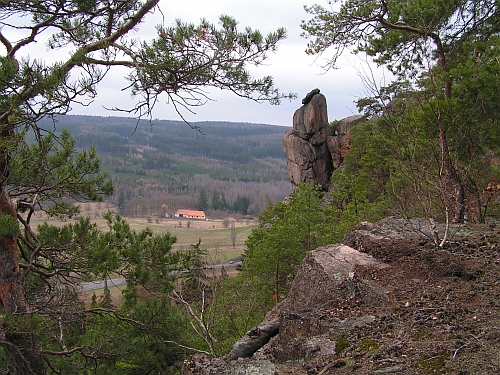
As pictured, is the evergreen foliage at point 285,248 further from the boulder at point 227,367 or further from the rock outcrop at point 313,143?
the rock outcrop at point 313,143

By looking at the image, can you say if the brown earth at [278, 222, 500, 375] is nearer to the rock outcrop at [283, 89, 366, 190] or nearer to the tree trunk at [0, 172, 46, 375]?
the tree trunk at [0, 172, 46, 375]

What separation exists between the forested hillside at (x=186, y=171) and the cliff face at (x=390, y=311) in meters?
67.4

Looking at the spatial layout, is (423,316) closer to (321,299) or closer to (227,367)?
(321,299)

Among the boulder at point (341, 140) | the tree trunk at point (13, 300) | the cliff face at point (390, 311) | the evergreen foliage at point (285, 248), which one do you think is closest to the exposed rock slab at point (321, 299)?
the cliff face at point (390, 311)

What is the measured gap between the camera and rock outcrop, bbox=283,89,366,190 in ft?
99.1

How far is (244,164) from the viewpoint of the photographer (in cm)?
17200

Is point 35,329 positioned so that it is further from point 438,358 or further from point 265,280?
point 265,280

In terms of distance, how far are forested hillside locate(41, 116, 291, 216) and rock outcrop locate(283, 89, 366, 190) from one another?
4615cm

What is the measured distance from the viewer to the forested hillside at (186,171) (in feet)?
328

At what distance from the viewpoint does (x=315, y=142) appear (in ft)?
99.7

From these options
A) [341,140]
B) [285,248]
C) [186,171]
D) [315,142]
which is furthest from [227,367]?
[186,171]

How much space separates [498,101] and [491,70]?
478 mm

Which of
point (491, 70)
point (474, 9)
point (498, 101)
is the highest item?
point (474, 9)

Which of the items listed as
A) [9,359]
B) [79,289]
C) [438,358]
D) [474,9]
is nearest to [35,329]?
[9,359]
